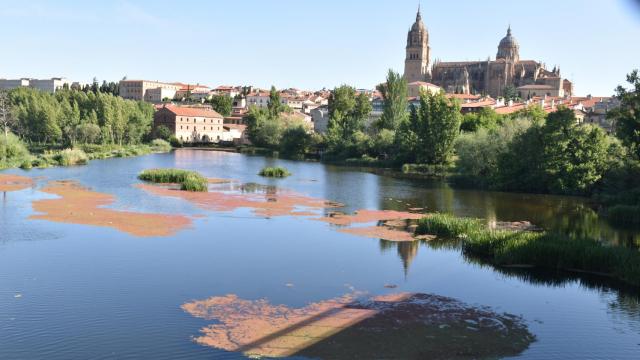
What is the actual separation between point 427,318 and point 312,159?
55919 mm

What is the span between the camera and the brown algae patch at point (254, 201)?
2718 centimetres

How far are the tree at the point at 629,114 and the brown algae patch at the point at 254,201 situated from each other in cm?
1302

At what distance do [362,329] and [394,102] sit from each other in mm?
56840

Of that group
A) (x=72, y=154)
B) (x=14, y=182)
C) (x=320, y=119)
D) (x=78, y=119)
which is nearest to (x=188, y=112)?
(x=320, y=119)

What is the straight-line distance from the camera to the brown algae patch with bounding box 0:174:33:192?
31.8 metres

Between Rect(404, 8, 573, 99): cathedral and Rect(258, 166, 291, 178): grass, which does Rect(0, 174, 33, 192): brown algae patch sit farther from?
Rect(404, 8, 573, 99): cathedral

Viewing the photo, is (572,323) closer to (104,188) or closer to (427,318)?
(427,318)

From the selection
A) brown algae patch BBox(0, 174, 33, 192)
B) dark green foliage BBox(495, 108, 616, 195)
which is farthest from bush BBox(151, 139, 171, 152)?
dark green foliage BBox(495, 108, 616, 195)

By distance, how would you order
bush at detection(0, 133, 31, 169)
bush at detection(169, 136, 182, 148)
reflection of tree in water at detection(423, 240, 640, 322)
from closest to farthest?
reflection of tree in water at detection(423, 240, 640, 322) < bush at detection(0, 133, 31, 169) < bush at detection(169, 136, 182, 148)

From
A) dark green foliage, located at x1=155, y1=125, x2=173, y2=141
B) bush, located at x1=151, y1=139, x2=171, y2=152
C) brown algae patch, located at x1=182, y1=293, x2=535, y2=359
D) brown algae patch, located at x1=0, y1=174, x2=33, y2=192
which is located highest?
dark green foliage, located at x1=155, y1=125, x2=173, y2=141

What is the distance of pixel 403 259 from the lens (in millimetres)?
18219

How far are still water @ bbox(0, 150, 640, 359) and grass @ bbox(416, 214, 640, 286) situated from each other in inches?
23.5

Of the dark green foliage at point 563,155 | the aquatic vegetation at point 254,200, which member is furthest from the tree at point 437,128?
the aquatic vegetation at point 254,200

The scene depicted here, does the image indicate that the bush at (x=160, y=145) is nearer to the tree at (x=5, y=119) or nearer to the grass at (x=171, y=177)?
the tree at (x=5, y=119)
